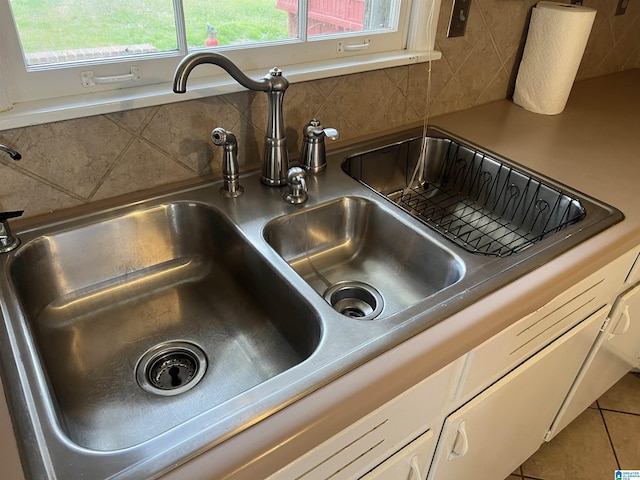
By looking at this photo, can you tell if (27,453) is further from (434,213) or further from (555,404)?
(555,404)

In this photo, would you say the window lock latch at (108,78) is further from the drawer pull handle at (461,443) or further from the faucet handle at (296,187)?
the drawer pull handle at (461,443)

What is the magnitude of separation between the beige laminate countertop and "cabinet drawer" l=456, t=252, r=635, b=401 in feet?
0.19

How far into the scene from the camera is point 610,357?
141 cm

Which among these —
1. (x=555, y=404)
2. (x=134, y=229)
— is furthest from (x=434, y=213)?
(x=134, y=229)

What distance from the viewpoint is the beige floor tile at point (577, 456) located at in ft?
5.11

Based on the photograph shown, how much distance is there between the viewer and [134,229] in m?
1.02

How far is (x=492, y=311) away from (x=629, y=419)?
4.35ft

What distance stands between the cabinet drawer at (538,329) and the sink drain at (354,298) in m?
0.24

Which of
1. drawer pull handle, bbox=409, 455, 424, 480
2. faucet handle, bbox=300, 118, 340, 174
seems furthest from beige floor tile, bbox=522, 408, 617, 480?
faucet handle, bbox=300, 118, 340, 174

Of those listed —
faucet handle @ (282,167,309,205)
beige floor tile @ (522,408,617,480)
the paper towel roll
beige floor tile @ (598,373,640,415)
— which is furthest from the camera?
beige floor tile @ (598,373,640,415)

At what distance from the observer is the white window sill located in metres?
0.88

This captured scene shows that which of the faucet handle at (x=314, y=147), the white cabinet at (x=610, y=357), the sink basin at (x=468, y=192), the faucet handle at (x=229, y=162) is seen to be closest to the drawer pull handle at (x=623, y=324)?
the white cabinet at (x=610, y=357)

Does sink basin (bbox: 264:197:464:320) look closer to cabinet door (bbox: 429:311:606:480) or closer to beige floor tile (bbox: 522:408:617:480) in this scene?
cabinet door (bbox: 429:311:606:480)

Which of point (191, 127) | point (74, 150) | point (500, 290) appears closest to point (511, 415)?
point (500, 290)
